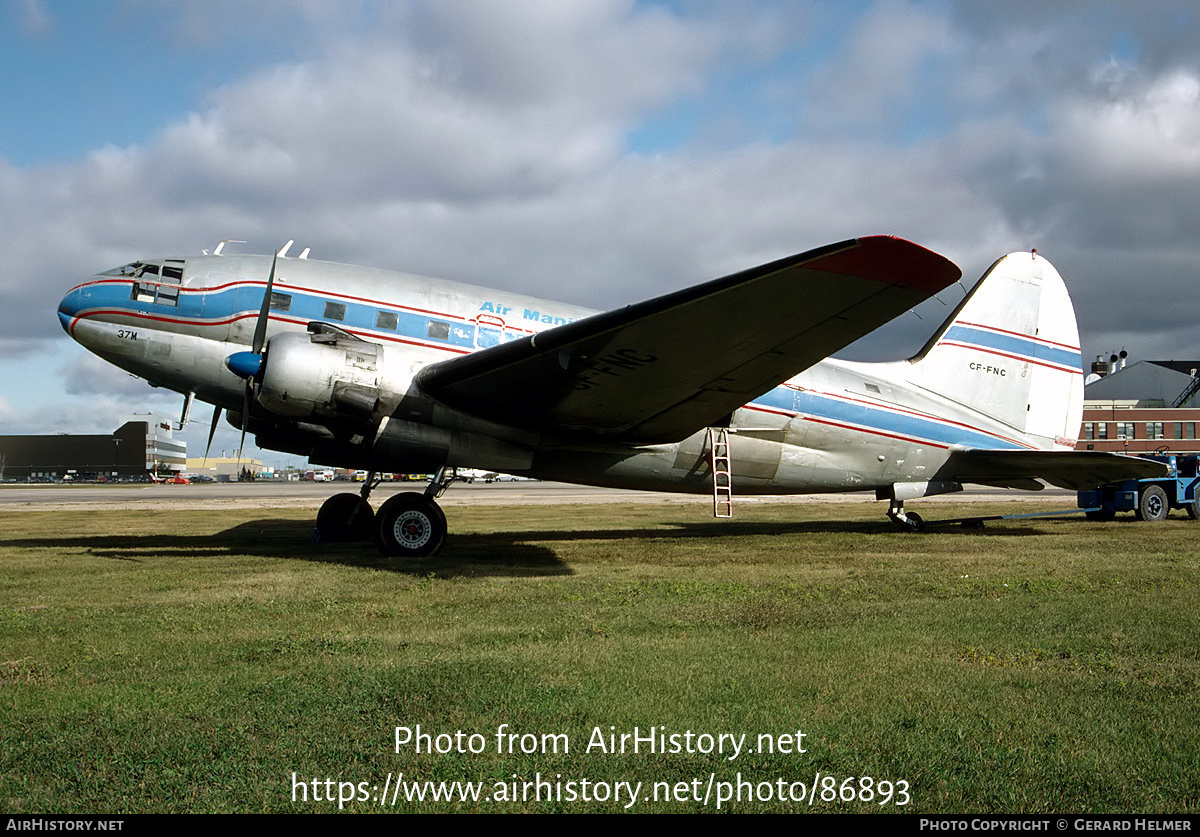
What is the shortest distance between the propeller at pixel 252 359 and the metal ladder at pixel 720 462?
7196mm

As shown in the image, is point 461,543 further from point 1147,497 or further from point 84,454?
point 84,454

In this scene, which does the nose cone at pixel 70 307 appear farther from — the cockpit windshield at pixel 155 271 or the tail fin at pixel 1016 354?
the tail fin at pixel 1016 354

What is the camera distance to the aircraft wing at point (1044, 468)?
1452 cm

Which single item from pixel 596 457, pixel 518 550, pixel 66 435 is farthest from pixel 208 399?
pixel 66 435

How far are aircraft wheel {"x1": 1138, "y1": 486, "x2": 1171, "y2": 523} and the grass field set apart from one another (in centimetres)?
1065

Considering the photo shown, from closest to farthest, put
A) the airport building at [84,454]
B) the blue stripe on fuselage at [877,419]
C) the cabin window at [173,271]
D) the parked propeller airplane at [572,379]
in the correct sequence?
the parked propeller airplane at [572,379] → the cabin window at [173,271] → the blue stripe on fuselage at [877,419] → the airport building at [84,454]

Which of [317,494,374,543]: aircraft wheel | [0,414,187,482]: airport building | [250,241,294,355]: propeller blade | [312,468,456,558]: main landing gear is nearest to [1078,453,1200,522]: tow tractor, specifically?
[312,468,456,558]: main landing gear

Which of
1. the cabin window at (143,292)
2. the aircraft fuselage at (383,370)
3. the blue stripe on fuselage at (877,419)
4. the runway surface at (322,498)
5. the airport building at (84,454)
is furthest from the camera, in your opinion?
Result: the airport building at (84,454)

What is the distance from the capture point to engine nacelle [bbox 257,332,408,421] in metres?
10.2

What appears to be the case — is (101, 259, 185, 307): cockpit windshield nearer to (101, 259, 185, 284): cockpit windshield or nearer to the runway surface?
(101, 259, 185, 284): cockpit windshield

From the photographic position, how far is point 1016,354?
16.7m

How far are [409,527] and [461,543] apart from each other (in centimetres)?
234

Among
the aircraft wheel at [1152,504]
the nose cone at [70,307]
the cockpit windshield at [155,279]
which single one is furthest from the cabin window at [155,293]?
the aircraft wheel at [1152,504]

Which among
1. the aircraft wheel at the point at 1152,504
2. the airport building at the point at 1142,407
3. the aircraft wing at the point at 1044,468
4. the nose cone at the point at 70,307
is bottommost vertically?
the aircraft wheel at the point at 1152,504
